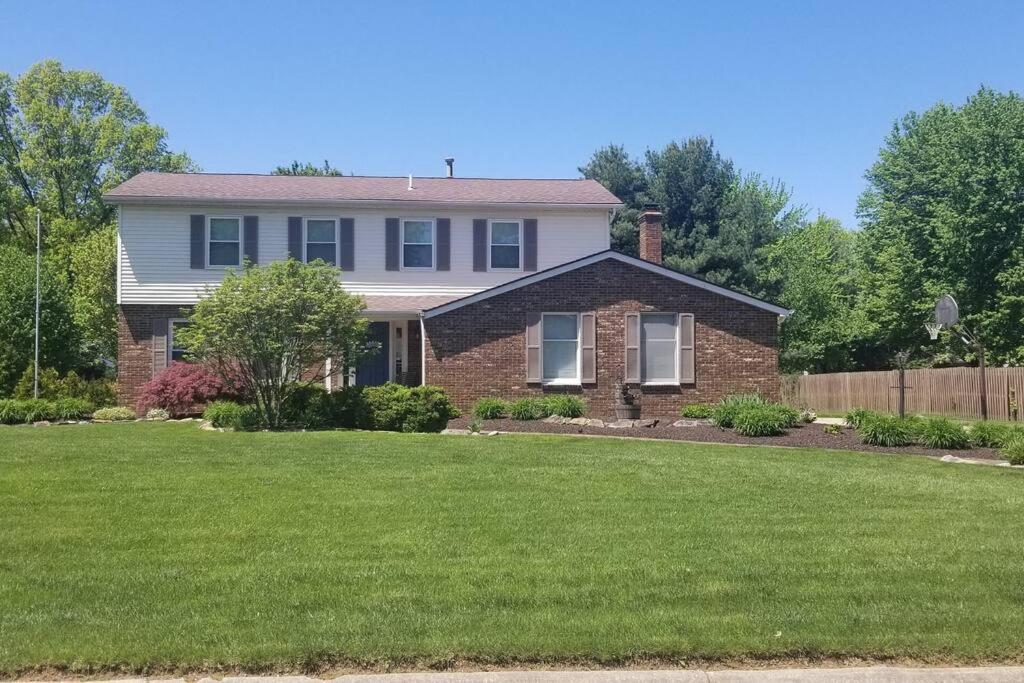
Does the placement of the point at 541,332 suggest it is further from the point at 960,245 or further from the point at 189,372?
the point at 960,245

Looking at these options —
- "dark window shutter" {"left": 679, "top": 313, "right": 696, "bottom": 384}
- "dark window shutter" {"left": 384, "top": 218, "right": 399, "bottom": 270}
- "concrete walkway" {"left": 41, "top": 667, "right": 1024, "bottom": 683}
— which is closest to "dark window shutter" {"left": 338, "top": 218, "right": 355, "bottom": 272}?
"dark window shutter" {"left": 384, "top": 218, "right": 399, "bottom": 270}

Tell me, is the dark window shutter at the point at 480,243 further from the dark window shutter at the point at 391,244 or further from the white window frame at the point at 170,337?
the white window frame at the point at 170,337

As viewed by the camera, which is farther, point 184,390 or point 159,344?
point 159,344

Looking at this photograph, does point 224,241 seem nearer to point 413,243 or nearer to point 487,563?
point 413,243

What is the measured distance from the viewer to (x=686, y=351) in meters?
22.7

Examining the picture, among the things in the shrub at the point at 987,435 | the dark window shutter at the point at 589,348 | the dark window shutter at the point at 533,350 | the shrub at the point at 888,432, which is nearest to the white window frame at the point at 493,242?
the dark window shutter at the point at 533,350

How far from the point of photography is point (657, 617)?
586 cm

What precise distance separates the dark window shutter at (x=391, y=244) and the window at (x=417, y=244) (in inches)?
7.3

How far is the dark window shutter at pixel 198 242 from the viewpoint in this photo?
24.5 m

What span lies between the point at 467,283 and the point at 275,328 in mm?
8323

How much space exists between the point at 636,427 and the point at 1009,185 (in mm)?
22875

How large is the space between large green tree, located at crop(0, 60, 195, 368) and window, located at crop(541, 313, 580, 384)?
79.3 feet

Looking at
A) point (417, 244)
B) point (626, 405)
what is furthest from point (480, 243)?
point (626, 405)

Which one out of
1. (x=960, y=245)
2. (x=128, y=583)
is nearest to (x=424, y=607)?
(x=128, y=583)
